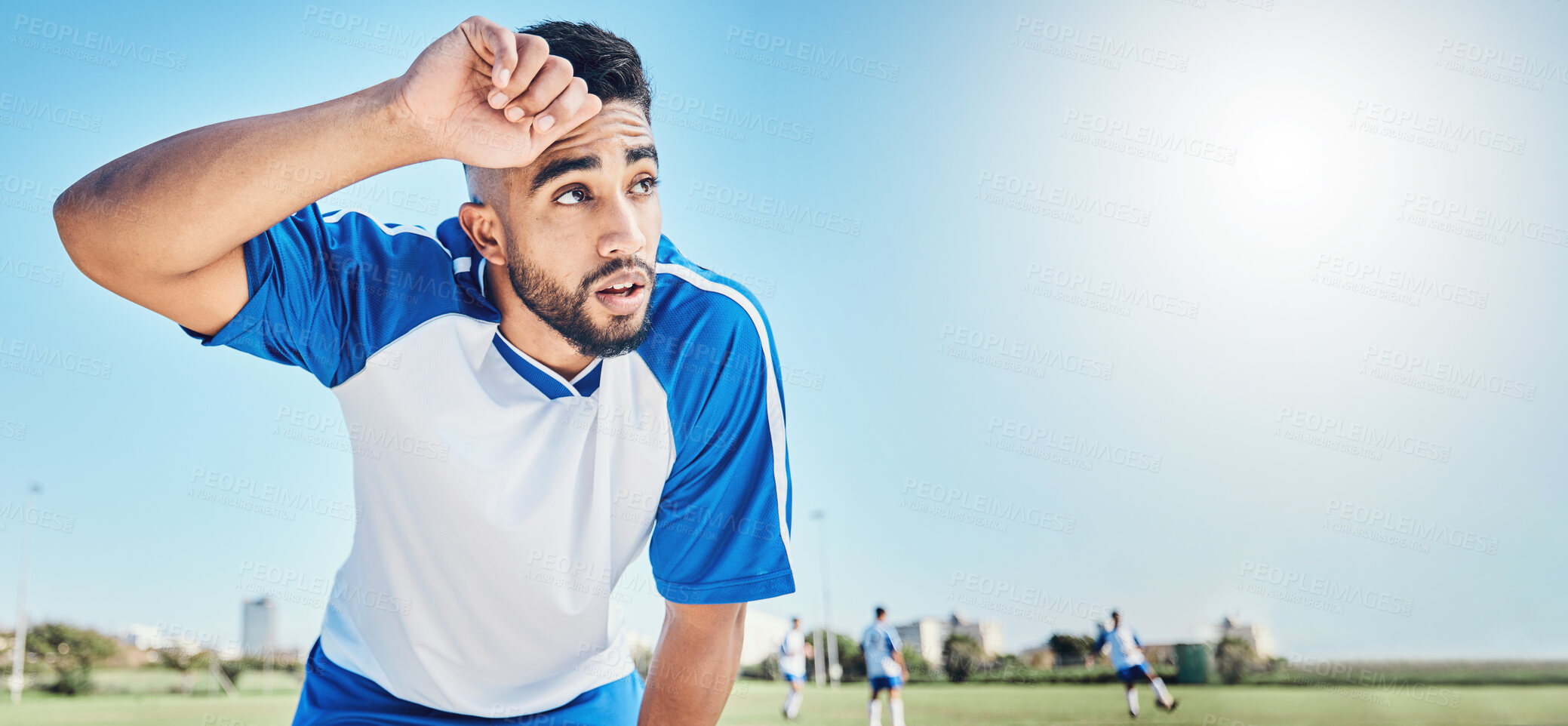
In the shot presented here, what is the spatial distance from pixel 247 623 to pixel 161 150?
56229 mm

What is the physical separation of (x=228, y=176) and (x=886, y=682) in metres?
13.9

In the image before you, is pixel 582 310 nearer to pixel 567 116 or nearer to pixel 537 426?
pixel 537 426

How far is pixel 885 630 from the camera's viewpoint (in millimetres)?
14242

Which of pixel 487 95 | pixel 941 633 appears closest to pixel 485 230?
pixel 487 95

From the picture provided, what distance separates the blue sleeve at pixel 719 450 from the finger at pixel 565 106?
3.02ft

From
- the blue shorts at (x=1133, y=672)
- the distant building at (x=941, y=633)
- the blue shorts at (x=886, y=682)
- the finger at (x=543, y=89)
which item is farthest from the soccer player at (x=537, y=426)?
the distant building at (x=941, y=633)

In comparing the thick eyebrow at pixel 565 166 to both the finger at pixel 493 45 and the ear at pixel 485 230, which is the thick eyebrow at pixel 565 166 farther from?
the finger at pixel 493 45

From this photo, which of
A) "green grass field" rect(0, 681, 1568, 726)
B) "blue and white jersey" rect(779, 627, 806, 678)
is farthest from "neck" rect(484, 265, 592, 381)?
"blue and white jersey" rect(779, 627, 806, 678)

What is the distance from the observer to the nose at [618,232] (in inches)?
79.8

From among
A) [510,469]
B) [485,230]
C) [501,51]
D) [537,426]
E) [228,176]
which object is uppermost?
[501,51]

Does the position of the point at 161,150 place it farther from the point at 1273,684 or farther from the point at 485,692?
the point at 1273,684

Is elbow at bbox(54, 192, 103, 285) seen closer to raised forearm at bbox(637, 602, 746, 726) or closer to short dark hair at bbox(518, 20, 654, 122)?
short dark hair at bbox(518, 20, 654, 122)

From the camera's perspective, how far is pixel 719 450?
243cm

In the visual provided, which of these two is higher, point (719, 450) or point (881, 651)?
point (719, 450)
